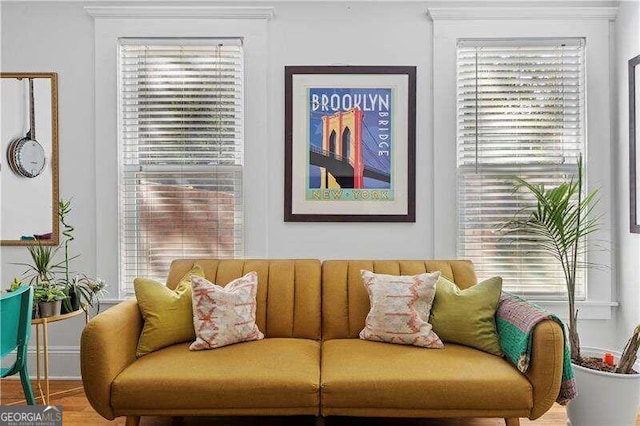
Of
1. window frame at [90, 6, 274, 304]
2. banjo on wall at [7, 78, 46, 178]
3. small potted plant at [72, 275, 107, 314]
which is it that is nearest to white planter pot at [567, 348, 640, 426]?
window frame at [90, 6, 274, 304]

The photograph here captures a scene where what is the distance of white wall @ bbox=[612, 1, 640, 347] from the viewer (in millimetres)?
2816

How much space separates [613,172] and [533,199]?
21.1 inches

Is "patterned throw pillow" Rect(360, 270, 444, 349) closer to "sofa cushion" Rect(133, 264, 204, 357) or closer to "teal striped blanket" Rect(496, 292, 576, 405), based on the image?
"teal striped blanket" Rect(496, 292, 576, 405)

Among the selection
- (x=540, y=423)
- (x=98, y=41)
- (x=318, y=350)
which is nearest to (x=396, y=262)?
(x=318, y=350)

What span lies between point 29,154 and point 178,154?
987 mm

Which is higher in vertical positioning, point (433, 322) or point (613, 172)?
point (613, 172)

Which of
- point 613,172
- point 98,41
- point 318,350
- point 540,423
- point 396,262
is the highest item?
point 98,41

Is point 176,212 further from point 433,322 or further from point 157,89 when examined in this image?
point 433,322

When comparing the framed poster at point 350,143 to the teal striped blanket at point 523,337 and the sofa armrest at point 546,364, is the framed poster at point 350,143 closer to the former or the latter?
the teal striped blanket at point 523,337

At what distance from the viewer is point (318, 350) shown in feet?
7.97

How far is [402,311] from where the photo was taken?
238 cm

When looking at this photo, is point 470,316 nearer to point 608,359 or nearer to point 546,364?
point 546,364

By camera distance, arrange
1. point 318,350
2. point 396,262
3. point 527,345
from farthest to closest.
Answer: point 396,262, point 318,350, point 527,345

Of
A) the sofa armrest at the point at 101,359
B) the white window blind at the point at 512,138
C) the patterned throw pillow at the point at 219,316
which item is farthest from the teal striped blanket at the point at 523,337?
the sofa armrest at the point at 101,359
